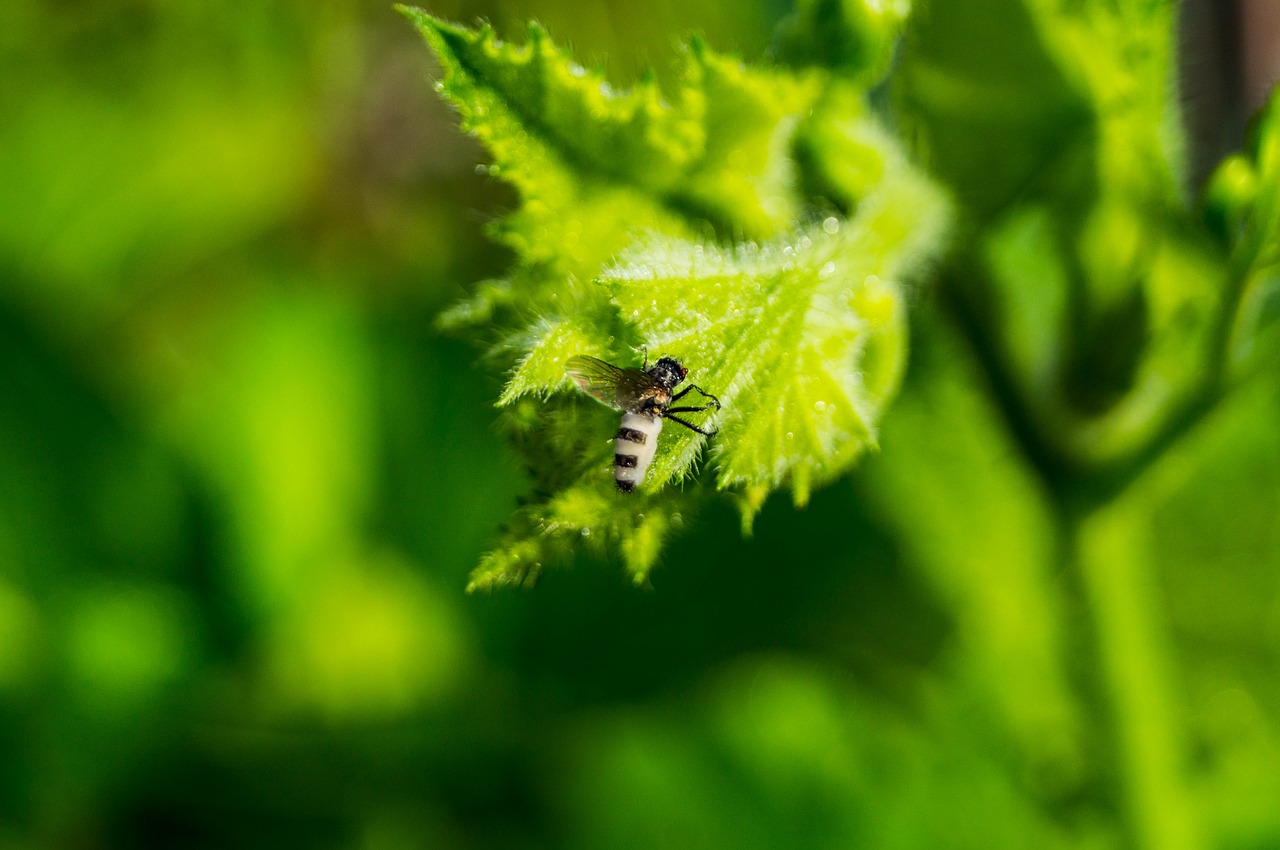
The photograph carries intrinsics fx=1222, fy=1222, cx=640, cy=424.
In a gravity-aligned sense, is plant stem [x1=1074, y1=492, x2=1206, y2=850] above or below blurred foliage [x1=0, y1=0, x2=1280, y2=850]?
below

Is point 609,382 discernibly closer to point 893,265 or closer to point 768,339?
point 768,339

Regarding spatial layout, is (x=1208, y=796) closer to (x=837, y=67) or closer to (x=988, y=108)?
(x=988, y=108)

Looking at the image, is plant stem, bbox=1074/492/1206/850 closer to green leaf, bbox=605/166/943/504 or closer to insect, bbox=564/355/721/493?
green leaf, bbox=605/166/943/504

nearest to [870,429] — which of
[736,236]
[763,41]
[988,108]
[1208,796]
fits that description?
[736,236]

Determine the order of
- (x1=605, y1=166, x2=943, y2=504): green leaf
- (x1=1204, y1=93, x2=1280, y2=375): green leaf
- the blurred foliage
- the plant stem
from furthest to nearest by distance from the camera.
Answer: the blurred foliage, the plant stem, (x1=1204, y1=93, x2=1280, y2=375): green leaf, (x1=605, y1=166, x2=943, y2=504): green leaf

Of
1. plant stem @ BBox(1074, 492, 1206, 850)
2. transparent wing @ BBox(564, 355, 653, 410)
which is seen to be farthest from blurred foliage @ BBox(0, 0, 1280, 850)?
transparent wing @ BBox(564, 355, 653, 410)

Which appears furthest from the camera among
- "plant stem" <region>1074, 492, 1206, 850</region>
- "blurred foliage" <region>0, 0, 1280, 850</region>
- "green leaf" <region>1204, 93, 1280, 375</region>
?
"blurred foliage" <region>0, 0, 1280, 850</region>

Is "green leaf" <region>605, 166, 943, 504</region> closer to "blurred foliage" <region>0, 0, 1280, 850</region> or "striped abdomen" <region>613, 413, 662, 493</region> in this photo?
"striped abdomen" <region>613, 413, 662, 493</region>

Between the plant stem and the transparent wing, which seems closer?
the transparent wing
